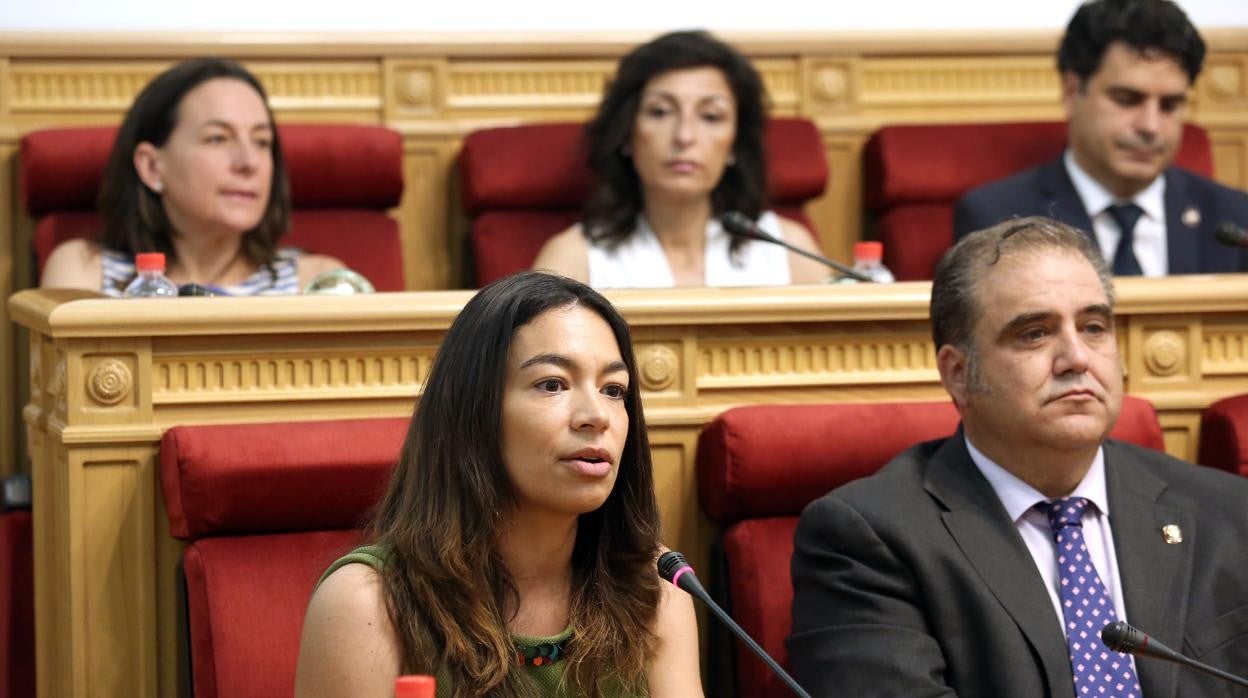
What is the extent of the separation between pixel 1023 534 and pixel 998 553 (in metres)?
0.04

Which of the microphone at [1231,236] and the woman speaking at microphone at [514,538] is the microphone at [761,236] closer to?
the microphone at [1231,236]

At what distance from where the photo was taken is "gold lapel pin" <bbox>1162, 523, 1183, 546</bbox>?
1.07m

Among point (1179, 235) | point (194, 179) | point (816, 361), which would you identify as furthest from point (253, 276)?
point (1179, 235)

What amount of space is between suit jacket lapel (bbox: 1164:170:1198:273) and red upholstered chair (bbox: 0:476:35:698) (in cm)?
98

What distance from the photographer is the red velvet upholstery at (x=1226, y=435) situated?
1.19 meters

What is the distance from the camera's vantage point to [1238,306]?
49.4 inches

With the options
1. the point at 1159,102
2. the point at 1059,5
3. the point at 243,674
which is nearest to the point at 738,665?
the point at 243,674

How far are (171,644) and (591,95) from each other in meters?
0.85

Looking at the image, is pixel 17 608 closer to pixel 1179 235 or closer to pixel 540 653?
pixel 540 653

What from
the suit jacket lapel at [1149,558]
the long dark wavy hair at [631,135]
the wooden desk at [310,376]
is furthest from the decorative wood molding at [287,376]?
the long dark wavy hair at [631,135]

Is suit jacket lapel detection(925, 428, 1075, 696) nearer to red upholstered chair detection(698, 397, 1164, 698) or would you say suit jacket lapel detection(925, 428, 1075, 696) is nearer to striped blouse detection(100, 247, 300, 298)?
red upholstered chair detection(698, 397, 1164, 698)

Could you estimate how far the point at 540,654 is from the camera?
90 centimetres

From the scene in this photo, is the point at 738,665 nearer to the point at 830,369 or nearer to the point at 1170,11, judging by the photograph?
the point at 830,369

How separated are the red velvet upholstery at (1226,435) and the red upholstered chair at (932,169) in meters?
0.55
